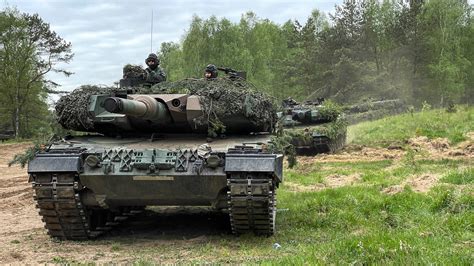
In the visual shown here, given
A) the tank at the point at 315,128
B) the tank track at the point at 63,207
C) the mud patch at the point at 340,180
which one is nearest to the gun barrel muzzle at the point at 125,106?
the tank track at the point at 63,207

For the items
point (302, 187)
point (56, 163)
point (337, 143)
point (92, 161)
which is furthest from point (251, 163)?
point (337, 143)

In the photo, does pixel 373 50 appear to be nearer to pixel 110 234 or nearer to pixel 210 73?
pixel 210 73

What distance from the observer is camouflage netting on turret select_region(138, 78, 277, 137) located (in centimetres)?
946

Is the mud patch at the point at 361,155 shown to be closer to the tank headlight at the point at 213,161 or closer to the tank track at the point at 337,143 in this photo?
the tank track at the point at 337,143

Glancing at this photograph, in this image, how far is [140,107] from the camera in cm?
870

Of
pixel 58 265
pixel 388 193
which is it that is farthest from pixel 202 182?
pixel 388 193

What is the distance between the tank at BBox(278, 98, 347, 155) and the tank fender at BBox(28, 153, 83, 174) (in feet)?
40.4

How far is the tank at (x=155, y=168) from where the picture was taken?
8383 millimetres

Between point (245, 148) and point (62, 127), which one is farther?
point (62, 127)

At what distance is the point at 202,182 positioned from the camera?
336 inches

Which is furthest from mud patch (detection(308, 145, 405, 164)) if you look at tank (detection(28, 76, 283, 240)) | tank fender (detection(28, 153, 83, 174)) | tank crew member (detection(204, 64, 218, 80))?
tank fender (detection(28, 153, 83, 174))

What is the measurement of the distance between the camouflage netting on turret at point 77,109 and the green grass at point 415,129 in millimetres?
12757

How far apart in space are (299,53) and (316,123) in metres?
28.3

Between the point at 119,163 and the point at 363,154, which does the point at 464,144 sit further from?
the point at 119,163
